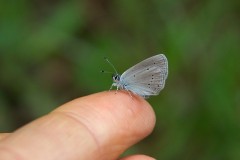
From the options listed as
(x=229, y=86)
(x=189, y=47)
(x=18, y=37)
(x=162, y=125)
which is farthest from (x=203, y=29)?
(x=18, y=37)

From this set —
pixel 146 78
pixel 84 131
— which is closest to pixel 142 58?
pixel 146 78

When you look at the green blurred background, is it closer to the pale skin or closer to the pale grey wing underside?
the pale grey wing underside

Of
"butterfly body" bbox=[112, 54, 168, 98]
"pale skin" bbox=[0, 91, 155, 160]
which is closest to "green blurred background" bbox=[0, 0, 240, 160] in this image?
"butterfly body" bbox=[112, 54, 168, 98]

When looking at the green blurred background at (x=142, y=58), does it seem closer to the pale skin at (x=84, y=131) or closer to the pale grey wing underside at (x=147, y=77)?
the pale grey wing underside at (x=147, y=77)

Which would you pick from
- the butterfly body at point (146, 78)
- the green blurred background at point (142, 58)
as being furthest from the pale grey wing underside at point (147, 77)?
the green blurred background at point (142, 58)

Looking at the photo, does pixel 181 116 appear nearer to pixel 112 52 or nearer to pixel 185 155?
pixel 185 155
